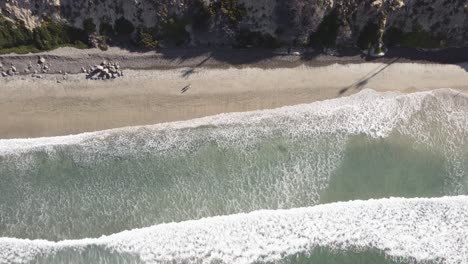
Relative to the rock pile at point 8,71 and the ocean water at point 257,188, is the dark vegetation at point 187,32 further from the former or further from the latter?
the ocean water at point 257,188

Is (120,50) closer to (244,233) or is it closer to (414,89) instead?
(244,233)

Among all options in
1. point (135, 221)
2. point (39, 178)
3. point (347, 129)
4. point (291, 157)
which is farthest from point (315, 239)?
point (39, 178)

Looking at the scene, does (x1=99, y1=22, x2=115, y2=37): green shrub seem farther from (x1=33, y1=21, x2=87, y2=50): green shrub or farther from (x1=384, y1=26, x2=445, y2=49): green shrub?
(x1=384, y1=26, x2=445, y2=49): green shrub

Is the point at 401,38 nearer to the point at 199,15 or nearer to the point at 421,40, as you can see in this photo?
the point at 421,40

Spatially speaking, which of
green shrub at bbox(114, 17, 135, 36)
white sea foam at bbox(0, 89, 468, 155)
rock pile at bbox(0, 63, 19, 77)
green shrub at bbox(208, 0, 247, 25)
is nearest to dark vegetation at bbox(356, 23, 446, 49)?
white sea foam at bbox(0, 89, 468, 155)

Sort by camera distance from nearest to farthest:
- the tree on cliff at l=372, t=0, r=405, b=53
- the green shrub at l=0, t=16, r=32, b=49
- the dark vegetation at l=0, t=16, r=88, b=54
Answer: the green shrub at l=0, t=16, r=32, b=49, the dark vegetation at l=0, t=16, r=88, b=54, the tree on cliff at l=372, t=0, r=405, b=53

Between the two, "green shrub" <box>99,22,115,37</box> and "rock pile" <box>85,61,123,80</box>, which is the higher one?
"green shrub" <box>99,22,115,37</box>

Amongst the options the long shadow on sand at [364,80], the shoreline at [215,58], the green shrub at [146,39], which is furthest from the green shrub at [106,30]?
the long shadow on sand at [364,80]

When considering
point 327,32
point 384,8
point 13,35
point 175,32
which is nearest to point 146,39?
point 175,32
